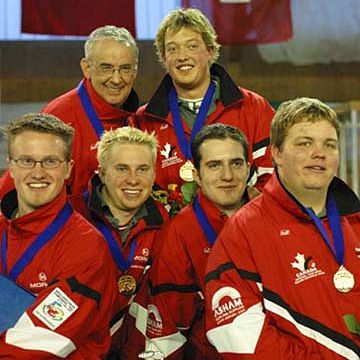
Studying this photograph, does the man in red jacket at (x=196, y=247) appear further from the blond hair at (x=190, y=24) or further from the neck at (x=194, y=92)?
the blond hair at (x=190, y=24)

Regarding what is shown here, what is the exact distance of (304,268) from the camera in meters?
2.46

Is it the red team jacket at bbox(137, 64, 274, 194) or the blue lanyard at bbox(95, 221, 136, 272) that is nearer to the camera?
the blue lanyard at bbox(95, 221, 136, 272)

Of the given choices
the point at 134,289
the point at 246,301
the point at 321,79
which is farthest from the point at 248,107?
the point at 321,79

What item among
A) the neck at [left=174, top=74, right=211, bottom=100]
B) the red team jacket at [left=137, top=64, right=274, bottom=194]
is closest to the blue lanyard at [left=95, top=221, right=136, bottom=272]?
the red team jacket at [left=137, top=64, right=274, bottom=194]

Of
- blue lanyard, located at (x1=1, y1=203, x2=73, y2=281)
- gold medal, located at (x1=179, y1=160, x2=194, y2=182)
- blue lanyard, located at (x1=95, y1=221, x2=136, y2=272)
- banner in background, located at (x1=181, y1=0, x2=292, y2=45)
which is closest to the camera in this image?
blue lanyard, located at (x1=1, y1=203, x2=73, y2=281)

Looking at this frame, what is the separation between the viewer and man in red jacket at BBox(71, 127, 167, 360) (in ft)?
9.73

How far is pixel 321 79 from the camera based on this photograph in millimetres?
6668

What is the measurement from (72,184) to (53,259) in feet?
2.53

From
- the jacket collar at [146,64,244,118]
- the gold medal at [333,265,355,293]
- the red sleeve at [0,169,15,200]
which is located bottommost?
the gold medal at [333,265,355,293]

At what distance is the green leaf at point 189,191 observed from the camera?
3.23m

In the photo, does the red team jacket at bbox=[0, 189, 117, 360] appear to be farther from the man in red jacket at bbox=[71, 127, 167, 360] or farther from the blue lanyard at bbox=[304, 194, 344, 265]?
the blue lanyard at bbox=[304, 194, 344, 265]

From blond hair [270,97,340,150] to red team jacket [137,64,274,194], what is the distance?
716 millimetres

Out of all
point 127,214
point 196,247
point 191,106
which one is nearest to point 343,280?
point 196,247

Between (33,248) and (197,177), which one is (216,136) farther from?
(33,248)
